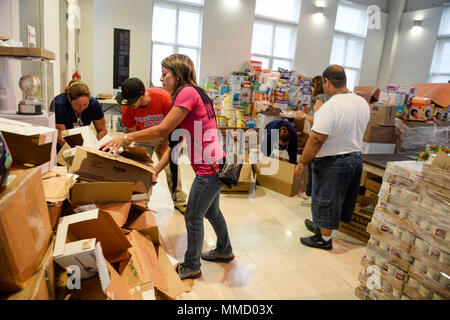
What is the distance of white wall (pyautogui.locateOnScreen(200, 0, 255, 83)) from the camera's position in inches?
300

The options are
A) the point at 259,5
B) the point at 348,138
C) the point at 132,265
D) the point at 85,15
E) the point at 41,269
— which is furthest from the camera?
the point at 259,5

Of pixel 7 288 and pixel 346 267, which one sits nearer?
pixel 7 288

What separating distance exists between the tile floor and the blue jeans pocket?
300 millimetres

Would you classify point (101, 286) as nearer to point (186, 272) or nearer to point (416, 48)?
point (186, 272)

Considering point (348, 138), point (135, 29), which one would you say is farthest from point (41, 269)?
point (135, 29)

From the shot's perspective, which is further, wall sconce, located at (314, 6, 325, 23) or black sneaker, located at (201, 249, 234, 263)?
wall sconce, located at (314, 6, 325, 23)

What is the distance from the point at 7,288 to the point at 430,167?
74.4 inches

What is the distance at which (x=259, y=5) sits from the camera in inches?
328

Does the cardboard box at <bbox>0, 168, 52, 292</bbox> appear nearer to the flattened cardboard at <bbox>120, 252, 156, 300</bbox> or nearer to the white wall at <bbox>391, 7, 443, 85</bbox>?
the flattened cardboard at <bbox>120, 252, 156, 300</bbox>

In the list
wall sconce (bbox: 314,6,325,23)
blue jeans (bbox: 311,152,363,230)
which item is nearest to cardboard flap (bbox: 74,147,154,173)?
blue jeans (bbox: 311,152,363,230)

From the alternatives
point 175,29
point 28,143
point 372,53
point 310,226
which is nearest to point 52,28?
point 28,143

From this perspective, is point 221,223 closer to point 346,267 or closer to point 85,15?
point 346,267

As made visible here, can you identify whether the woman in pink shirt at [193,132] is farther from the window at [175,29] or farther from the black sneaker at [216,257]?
the window at [175,29]

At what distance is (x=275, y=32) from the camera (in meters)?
8.68
